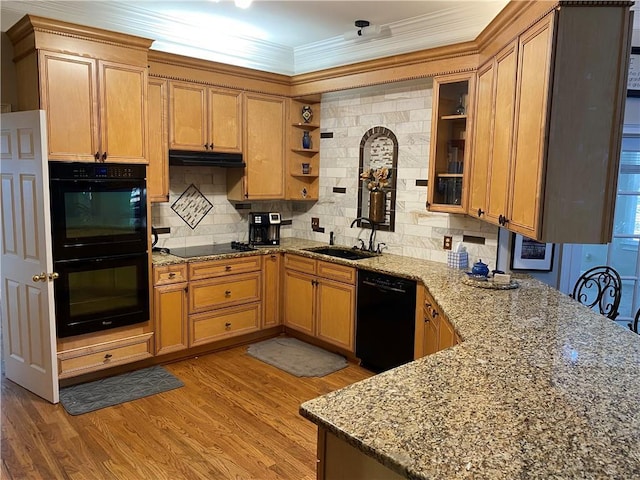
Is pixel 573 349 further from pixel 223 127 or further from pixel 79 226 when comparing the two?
pixel 223 127

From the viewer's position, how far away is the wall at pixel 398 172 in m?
4.10

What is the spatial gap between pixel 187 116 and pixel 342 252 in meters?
1.87

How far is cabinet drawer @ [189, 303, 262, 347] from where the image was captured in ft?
13.8

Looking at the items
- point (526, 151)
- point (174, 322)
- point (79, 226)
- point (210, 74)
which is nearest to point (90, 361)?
point (174, 322)

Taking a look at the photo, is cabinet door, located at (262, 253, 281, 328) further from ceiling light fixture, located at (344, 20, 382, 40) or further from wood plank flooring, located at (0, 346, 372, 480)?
ceiling light fixture, located at (344, 20, 382, 40)

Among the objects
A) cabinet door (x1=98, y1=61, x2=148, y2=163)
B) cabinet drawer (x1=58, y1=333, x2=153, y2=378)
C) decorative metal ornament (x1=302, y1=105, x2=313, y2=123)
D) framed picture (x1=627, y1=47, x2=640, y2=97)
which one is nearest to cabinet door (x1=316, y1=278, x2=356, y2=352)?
cabinet drawer (x1=58, y1=333, x2=153, y2=378)

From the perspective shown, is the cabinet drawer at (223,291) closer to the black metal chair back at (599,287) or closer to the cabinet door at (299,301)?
the cabinet door at (299,301)

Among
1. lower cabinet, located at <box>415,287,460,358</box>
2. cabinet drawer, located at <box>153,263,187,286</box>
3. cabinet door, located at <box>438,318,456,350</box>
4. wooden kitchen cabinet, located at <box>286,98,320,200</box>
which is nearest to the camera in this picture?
cabinet door, located at <box>438,318,456,350</box>

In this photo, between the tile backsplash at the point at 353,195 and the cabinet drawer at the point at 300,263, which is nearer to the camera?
the tile backsplash at the point at 353,195

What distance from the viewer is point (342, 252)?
15.4 ft

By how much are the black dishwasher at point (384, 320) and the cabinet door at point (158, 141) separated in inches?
70.1

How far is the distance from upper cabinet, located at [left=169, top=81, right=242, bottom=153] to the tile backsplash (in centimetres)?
37

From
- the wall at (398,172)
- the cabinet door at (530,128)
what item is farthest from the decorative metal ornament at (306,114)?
the cabinet door at (530,128)

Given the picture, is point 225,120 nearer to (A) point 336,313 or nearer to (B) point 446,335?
(A) point 336,313
